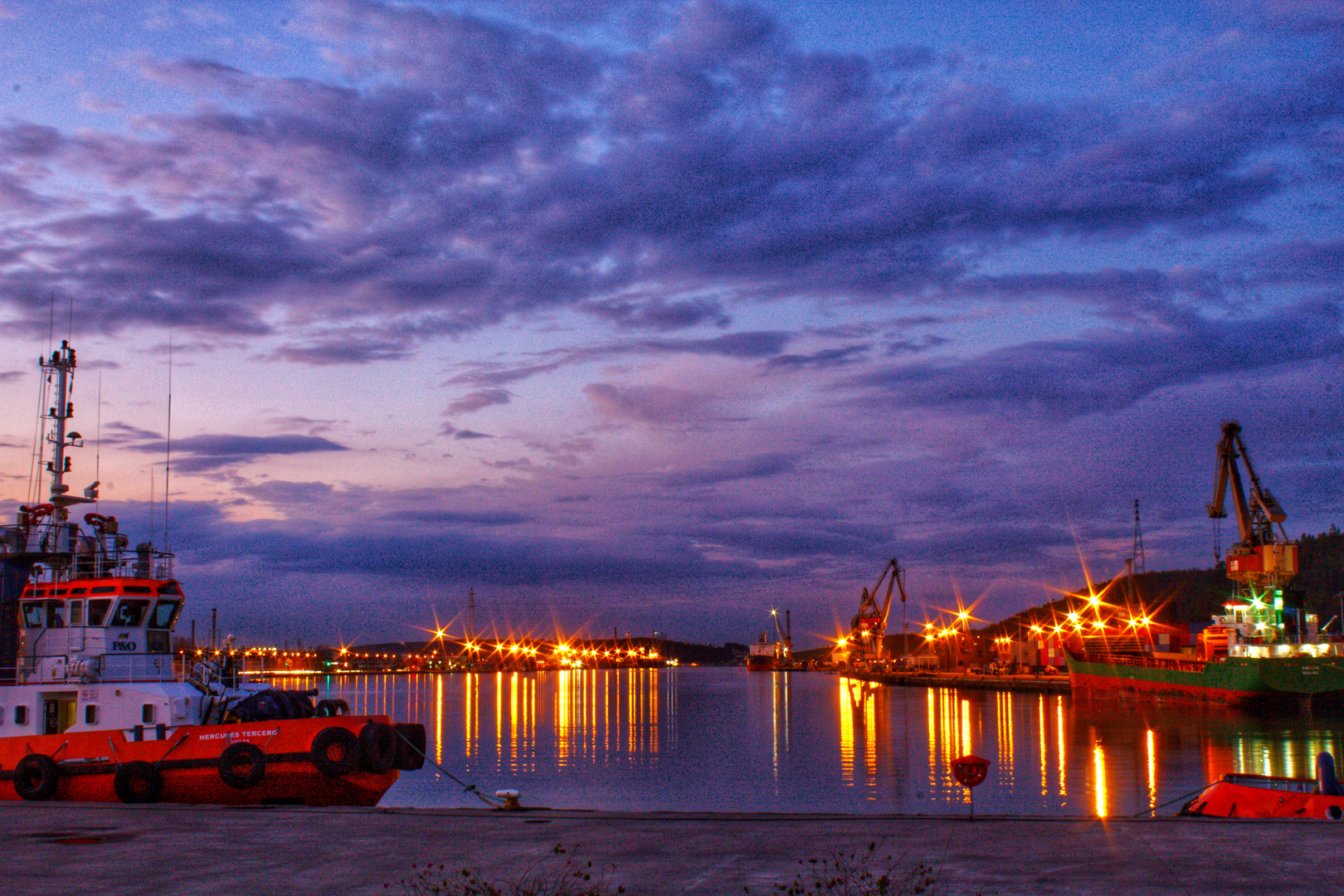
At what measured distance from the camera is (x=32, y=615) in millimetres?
33562

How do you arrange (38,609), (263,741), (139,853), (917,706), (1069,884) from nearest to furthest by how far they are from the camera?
(1069,884) → (139,853) → (263,741) → (38,609) → (917,706)

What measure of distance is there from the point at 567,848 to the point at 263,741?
14.8 meters

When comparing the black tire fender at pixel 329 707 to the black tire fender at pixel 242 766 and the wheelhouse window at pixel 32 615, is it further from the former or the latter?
the wheelhouse window at pixel 32 615

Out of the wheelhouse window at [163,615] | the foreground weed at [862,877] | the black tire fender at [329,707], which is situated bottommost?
A: the foreground weed at [862,877]

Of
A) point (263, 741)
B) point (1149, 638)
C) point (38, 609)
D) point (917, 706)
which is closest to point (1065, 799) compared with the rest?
point (263, 741)

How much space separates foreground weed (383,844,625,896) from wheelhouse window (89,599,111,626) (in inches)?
830

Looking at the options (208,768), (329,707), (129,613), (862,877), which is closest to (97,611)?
(129,613)

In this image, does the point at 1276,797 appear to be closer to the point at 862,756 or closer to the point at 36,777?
the point at 36,777

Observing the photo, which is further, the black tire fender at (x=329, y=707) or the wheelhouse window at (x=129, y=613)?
the black tire fender at (x=329, y=707)

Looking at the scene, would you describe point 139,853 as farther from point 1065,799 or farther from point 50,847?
point 1065,799

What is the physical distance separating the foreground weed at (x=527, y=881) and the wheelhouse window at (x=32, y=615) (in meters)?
23.1

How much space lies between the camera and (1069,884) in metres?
14.4

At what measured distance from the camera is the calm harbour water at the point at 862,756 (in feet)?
162

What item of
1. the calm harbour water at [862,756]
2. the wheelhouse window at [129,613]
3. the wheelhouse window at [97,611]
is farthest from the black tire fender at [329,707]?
the calm harbour water at [862,756]
